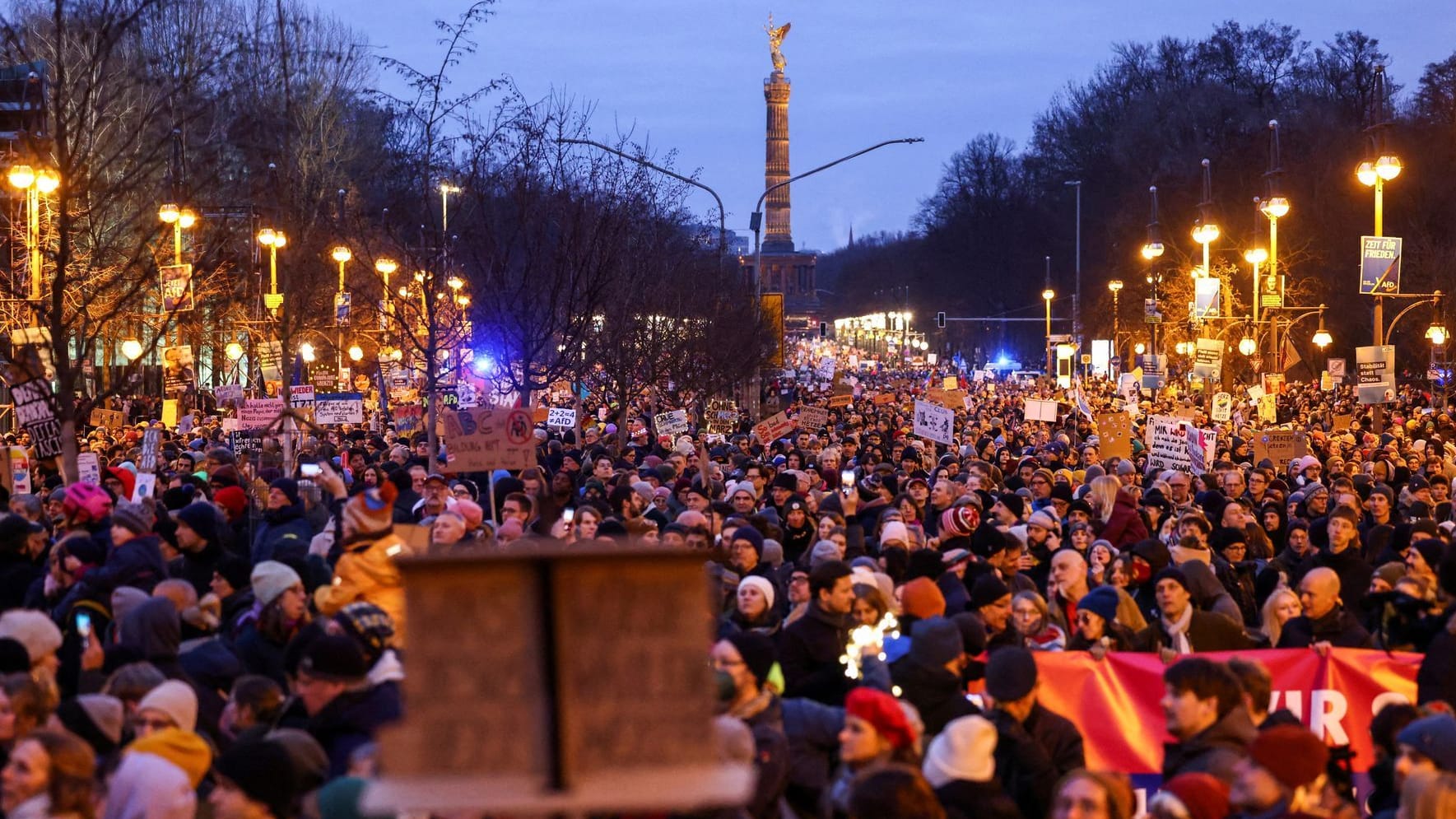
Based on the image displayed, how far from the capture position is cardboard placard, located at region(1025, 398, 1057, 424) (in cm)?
3064

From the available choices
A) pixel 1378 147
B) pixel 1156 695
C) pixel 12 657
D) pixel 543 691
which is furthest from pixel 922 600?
pixel 1378 147

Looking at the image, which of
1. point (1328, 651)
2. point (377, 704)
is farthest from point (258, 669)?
point (1328, 651)

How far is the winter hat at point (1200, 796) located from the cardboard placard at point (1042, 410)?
2511 cm

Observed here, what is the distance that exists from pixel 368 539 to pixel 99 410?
59.1 feet

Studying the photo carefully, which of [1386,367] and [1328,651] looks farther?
[1386,367]

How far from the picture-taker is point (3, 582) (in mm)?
9961

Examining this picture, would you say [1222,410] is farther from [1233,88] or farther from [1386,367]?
[1233,88]

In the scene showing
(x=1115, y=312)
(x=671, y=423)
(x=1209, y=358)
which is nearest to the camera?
(x=671, y=423)

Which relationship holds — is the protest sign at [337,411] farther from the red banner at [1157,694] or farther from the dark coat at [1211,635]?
the red banner at [1157,694]

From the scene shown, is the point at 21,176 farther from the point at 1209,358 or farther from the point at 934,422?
the point at 1209,358

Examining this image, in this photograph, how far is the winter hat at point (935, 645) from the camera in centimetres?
733

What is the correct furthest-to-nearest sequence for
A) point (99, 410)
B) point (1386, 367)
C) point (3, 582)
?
point (1386, 367)
point (99, 410)
point (3, 582)

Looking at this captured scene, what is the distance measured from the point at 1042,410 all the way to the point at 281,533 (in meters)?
20.7

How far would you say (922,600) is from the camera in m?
8.77
